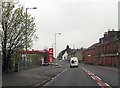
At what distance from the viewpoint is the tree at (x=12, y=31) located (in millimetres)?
35281

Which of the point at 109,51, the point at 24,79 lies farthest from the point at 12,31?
the point at 109,51

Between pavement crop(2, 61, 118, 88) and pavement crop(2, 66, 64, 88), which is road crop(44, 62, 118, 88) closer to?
pavement crop(2, 61, 118, 88)

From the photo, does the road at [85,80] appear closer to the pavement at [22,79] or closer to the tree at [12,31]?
the pavement at [22,79]

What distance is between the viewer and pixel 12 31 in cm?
3584

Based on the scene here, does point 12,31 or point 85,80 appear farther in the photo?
point 12,31

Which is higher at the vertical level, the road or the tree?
the tree

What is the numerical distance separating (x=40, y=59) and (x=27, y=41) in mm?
41197

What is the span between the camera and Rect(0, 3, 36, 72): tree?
116 feet

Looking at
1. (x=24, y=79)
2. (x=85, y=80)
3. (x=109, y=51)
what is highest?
(x=109, y=51)

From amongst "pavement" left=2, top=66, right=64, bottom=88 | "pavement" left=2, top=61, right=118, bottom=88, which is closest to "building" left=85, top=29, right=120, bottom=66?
"pavement" left=2, top=61, right=118, bottom=88

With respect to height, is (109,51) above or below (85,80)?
above

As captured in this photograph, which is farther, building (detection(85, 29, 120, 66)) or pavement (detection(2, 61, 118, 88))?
building (detection(85, 29, 120, 66))

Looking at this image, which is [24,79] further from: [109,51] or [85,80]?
[109,51]

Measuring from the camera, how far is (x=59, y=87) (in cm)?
2084
